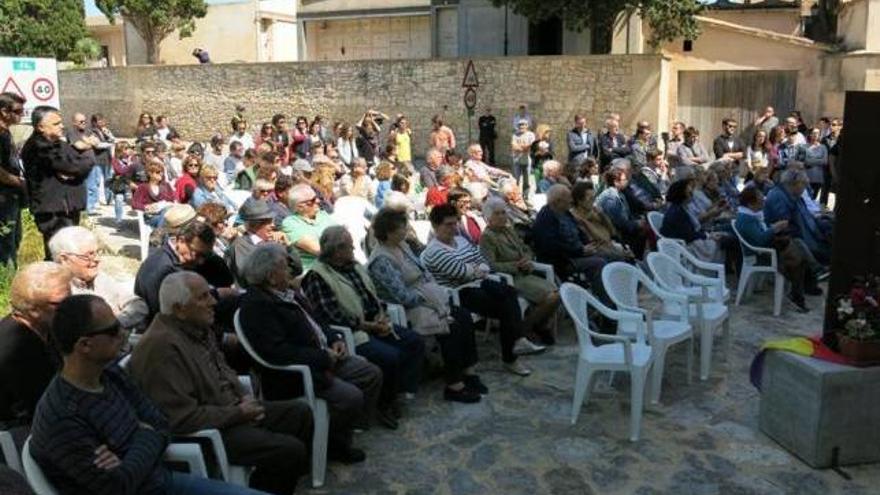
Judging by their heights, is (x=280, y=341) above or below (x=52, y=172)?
below

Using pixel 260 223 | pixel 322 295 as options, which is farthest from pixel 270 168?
pixel 322 295

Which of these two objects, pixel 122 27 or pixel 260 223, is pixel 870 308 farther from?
pixel 122 27

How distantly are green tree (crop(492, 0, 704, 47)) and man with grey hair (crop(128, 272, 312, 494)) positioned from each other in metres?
15.3

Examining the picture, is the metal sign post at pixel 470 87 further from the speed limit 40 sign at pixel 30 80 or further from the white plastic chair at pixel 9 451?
the white plastic chair at pixel 9 451

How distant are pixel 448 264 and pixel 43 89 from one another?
26.4 ft

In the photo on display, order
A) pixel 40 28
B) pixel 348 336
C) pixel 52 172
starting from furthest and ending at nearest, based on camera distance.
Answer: pixel 40 28, pixel 52 172, pixel 348 336

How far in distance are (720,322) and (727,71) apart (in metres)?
13.2

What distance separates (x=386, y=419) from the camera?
4840 mm

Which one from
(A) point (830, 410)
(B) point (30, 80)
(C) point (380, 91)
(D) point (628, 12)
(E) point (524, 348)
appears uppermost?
(D) point (628, 12)

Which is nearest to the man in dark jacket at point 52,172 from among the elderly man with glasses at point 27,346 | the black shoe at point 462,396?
the elderly man with glasses at point 27,346

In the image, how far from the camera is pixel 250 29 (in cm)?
3328

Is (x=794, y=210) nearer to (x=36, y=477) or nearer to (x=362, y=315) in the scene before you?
(x=362, y=315)

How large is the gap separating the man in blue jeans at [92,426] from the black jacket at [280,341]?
1.10 m

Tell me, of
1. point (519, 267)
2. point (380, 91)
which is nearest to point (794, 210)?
point (519, 267)
